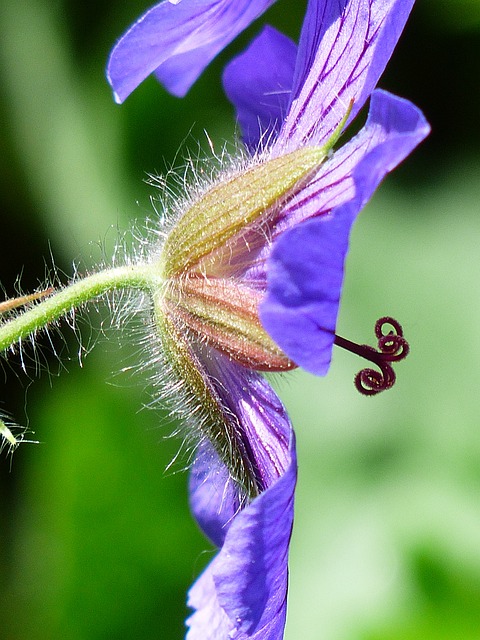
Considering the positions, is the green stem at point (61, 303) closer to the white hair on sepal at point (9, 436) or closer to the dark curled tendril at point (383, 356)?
the white hair on sepal at point (9, 436)

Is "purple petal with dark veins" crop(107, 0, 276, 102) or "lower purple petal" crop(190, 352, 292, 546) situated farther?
"lower purple petal" crop(190, 352, 292, 546)

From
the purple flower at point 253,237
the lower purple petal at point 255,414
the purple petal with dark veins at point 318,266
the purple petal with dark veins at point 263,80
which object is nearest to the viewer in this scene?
the purple petal with dark veins at point 318,266

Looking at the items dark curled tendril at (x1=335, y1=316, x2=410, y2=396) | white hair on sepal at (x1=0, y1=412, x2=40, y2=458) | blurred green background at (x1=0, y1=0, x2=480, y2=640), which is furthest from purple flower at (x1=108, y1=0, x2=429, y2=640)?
blurred green background at (x1=0, y1=0, x2=480, y2=640)

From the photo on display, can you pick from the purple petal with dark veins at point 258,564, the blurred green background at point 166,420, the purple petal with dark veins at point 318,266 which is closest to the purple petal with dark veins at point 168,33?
the purple petal with dark veins at point 318,266

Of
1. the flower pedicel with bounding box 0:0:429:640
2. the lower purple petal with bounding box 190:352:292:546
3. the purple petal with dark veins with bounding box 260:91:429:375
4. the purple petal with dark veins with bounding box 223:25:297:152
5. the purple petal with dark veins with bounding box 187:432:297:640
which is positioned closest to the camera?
the purple petal with dark veins with bounding box 260:91:429:375

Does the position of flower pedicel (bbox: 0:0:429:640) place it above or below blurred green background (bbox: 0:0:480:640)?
above

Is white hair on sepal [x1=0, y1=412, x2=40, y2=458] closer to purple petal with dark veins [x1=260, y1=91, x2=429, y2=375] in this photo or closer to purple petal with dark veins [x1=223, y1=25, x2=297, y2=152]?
purple petal with dark veins [x1=260, y1=91, x2=429, y2=375]

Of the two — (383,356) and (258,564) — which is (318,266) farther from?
(383,356)
